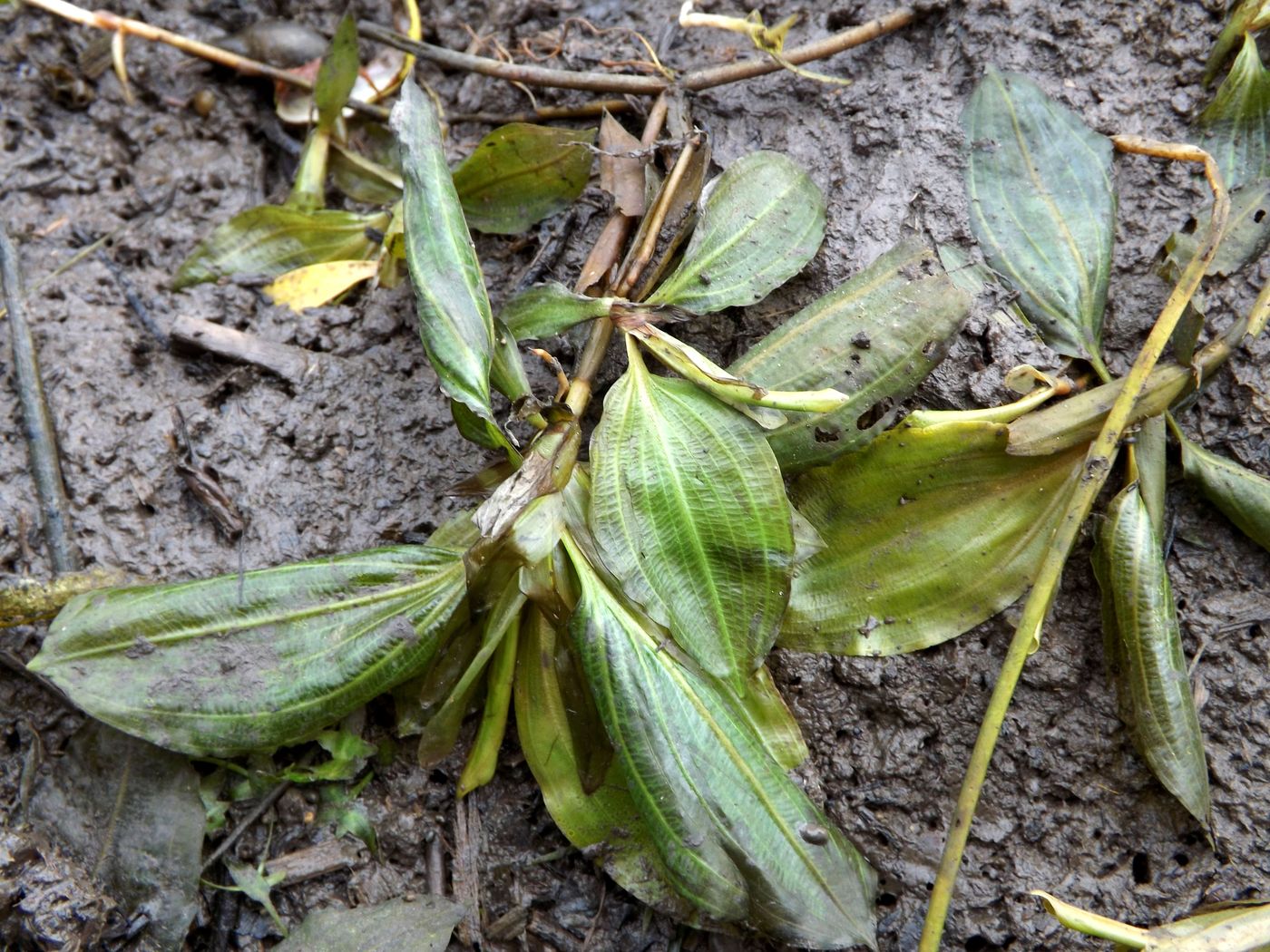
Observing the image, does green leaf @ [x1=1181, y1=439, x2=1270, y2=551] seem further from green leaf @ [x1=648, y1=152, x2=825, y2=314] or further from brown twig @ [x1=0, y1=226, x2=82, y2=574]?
brown twig @ [x1=0, y1=226, x2=82, y2=574]

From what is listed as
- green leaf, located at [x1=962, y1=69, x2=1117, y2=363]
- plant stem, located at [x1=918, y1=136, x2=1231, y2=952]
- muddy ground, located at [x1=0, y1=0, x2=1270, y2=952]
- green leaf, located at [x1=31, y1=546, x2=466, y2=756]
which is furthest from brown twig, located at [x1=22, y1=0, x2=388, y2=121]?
plant stem, located at [x1=918, y1=136, x2=1231, y2=952]

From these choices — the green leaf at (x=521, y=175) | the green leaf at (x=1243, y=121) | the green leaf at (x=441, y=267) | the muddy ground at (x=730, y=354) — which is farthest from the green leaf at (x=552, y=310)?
the green leaf at (x=1243, y=121)

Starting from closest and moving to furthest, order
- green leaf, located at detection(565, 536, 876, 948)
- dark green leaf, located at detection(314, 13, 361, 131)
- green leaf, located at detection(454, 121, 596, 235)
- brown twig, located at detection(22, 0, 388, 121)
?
green leaf, located at detection(565, 536, 876, 948)
green leaf, located at detection(454, 121, 596, 235)
dark green leaf, located at detection(314, 13, 361, 131)
brown twig, located at detection(22, 0, 388, 121)

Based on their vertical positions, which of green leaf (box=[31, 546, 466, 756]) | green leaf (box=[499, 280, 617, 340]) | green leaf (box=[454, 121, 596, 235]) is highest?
green leaf (box=[454, 121, 596, 235])

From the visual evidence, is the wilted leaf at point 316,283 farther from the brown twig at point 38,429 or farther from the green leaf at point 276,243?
the brown twig at point 38,429

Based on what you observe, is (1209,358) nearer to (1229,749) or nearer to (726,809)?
(1229,749)

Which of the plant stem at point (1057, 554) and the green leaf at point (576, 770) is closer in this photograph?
the plant stem at point (1057, 554)

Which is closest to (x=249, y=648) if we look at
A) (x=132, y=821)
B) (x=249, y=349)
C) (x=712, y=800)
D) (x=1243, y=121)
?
(x=132, y=821)
